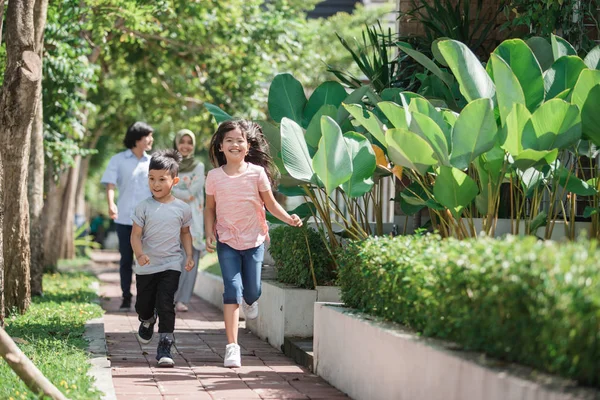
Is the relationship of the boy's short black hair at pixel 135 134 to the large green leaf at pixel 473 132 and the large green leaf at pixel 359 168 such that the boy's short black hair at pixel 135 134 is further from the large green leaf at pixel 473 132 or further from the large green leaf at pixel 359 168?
the large green leaf at pixel 473 132

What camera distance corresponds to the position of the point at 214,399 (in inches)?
240

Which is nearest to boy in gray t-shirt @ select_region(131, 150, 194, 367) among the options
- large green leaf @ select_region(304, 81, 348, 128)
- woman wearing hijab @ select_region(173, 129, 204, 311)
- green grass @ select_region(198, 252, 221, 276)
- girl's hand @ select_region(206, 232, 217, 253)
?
girl's hand @ select_region(206, 232, 217, 253)

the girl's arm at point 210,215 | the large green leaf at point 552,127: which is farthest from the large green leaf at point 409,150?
the girl's arm at point 210,215

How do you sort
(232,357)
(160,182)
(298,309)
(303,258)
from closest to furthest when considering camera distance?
(232,357)
(160,182)
(298,309)
(303,258)

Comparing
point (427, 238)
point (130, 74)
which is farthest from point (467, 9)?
point (130, 74)

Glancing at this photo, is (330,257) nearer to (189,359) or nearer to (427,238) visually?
(189,359)

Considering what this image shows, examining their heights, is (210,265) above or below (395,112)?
below

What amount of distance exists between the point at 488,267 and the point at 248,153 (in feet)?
12.5

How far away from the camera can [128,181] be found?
11.0 metres

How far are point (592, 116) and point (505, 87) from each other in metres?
0.60

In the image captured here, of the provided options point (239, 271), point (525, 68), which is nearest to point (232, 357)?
point (239, 271)

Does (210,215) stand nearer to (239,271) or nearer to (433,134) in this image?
(239,271)

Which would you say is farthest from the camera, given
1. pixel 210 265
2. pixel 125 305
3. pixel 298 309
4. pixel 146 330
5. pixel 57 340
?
pixel 210 265

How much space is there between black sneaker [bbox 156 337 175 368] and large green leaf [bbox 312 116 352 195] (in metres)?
1.69
